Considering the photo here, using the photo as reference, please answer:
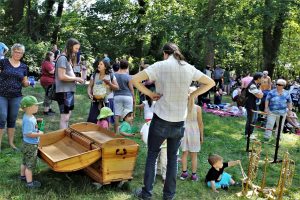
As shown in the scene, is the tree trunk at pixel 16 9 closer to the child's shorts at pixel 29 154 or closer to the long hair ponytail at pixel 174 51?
the child's shorts at pixel 29 154

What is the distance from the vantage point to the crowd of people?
4.22 meters

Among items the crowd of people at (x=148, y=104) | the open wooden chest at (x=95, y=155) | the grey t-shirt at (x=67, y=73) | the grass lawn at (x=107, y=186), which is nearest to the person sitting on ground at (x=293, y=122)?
the crowd of people at (x=148, y=104)

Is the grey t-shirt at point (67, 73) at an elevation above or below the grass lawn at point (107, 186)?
above

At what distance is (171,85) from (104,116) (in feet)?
6.53

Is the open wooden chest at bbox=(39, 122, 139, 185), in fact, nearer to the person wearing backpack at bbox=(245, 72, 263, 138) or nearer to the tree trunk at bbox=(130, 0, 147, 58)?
the person wearing backpack at bbox=(245, 72, 263, 138)

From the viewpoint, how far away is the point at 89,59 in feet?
70.0

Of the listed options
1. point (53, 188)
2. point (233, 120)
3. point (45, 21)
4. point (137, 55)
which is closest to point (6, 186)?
point (53, 188)

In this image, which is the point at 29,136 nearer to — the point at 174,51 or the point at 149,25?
the point at 174,51

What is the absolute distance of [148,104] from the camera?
21.7 feet

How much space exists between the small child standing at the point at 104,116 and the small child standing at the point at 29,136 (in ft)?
4.33

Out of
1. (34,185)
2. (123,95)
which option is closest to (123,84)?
(123,95)

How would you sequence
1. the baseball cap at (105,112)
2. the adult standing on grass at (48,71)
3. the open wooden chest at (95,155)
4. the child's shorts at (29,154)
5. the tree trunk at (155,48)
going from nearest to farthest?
the open wooden chest at (95,155)
the child's shorts at (29,154)
the baseball cap at (105,112)
the adult standing on grass at (48,71)
the tree trunk at (155,48)

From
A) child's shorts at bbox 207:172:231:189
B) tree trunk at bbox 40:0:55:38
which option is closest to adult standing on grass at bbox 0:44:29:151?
child's shorts at bbox 207:172:231:189

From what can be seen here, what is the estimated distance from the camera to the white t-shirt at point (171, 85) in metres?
4.16
